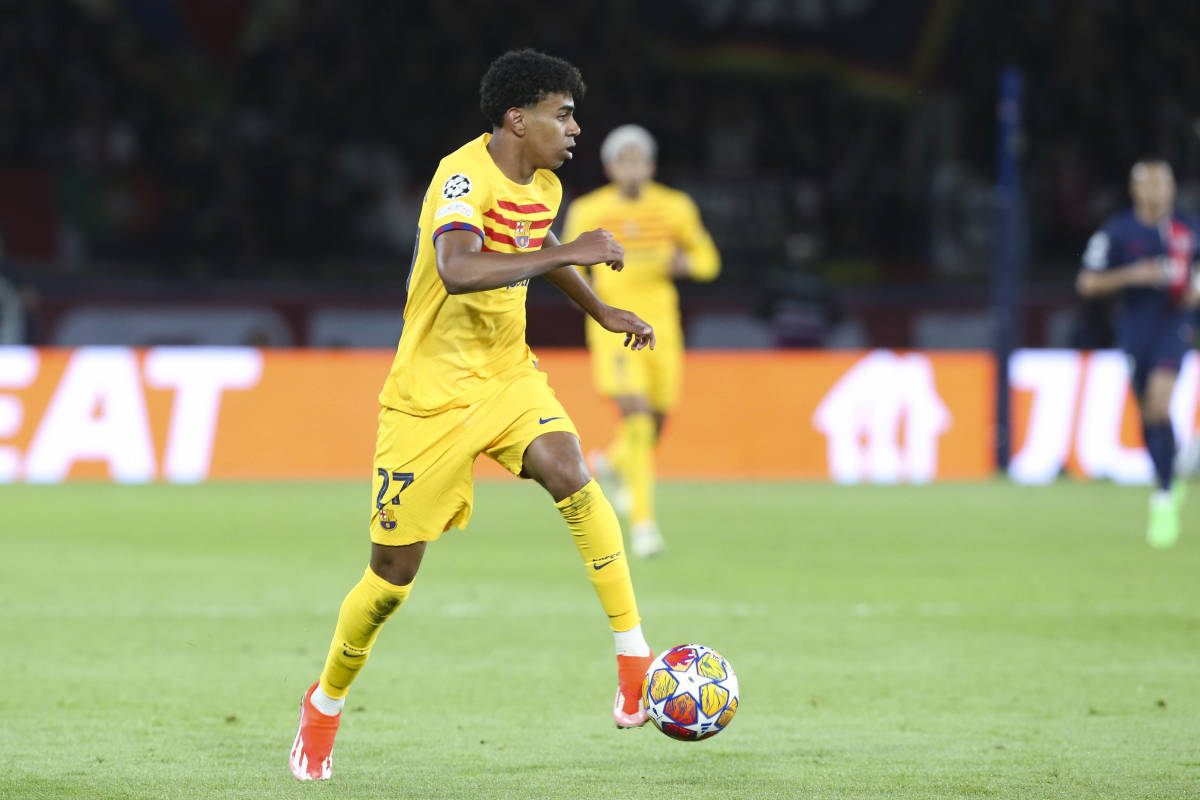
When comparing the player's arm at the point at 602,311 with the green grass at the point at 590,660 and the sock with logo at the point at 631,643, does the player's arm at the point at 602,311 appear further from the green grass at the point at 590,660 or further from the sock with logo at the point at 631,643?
the green grass at the point at 590,660

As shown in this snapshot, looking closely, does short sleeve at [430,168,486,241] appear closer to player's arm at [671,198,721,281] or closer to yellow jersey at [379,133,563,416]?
yellow jersey at [379,133,563,416]

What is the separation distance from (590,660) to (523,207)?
2.41 metres

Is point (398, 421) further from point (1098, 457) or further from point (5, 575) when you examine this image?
point (1098, 457)

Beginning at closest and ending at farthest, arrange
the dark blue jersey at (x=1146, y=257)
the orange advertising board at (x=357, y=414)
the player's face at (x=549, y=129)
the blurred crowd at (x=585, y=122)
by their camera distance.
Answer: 1. the player's face at (x=549, y=129)
2. the dark blue jersey at (x=1146, y=257)
3. the orange advertising board at (x=357, y=414)
4. the blurred crowd at (x=585, y=122)

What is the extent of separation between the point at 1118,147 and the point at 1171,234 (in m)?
12.1

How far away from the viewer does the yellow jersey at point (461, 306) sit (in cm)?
496

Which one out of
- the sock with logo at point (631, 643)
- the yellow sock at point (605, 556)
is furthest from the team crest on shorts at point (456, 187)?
the sock with logo at point (631, 643)

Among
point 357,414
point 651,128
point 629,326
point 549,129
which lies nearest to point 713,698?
point 629,326

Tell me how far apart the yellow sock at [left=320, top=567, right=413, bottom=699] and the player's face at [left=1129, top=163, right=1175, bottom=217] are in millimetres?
7676

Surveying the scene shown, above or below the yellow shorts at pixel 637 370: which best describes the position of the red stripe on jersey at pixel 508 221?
above

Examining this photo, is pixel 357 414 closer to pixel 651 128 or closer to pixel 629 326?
pixel 651 128

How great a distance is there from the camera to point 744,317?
63.9 feet

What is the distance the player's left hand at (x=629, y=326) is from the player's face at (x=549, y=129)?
1.51ft

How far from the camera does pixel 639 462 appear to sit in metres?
10.6
